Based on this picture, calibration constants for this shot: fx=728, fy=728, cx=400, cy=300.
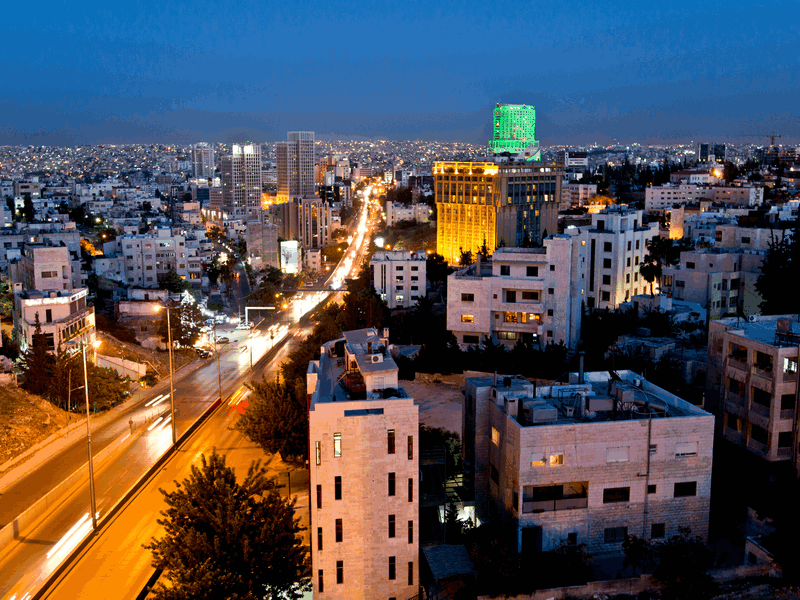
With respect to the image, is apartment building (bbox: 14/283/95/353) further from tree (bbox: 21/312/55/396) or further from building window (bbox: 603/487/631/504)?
building window (bbox: 603/487/631/504)

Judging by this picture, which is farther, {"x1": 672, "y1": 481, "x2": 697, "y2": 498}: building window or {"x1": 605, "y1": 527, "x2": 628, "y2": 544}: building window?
{"x1": 672, "y1": 481, "x2": 697, "y2": 498}: building window

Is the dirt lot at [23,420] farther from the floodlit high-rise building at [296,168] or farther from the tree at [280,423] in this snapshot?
the floodlit high-rise building at [296,168]

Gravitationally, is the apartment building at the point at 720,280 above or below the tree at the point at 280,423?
above

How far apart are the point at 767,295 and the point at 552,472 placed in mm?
21682

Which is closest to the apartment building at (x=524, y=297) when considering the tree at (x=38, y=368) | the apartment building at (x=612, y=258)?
the apartment building at (x=612, y=258)

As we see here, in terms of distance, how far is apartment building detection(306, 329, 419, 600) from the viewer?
13805 millimetres

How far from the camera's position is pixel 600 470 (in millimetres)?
15141

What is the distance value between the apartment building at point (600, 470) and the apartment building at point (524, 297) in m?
15.3

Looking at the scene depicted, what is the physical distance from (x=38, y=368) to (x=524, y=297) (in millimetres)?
19860

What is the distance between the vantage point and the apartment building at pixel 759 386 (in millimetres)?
18078

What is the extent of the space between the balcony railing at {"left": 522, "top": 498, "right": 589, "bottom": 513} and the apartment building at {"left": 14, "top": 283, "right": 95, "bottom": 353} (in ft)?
72.2

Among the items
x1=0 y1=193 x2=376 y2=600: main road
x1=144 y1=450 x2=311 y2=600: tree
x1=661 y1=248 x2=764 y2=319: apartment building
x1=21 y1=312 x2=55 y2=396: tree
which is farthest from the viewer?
x1=661 y1=248 x2=764 y2=319: apartment building

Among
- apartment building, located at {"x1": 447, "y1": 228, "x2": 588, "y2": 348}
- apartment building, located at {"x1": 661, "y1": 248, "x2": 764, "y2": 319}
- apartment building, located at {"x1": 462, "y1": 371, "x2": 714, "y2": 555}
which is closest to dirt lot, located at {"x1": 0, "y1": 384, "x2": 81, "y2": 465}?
apartment building, located at {"x1": 462, "y1": 371, "x2": 714, "y2": 555}

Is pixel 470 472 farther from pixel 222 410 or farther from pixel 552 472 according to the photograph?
pixel 222 410
